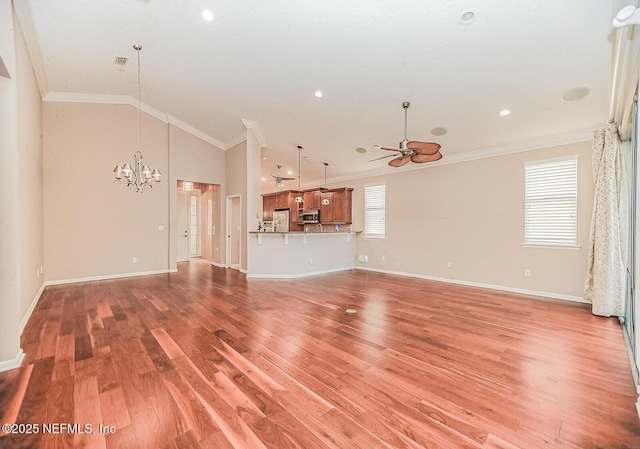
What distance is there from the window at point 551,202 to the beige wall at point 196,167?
723 centimetres

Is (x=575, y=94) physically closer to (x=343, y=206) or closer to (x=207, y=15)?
(x=207, y=15)

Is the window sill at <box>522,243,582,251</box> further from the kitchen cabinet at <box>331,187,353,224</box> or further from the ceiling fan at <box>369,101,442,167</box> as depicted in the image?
the kitchen cabinet at <box>331,187,353,224</box>

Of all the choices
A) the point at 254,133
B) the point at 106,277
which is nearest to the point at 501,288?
the point at 254,133

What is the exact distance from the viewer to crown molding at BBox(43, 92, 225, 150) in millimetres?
5384

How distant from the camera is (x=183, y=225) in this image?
9570mm

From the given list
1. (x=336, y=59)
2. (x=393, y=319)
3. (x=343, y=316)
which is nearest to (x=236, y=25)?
(x=336, y=59)

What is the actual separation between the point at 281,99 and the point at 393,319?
416cm

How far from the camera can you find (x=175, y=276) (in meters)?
6.34

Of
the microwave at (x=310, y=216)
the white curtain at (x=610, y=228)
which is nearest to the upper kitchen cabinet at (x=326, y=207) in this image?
the microwave at (x=310, y=216)

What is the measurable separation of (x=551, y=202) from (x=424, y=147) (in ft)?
9.59

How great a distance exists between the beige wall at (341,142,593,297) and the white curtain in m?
0.73

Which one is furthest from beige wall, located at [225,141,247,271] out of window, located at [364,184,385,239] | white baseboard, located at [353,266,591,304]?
white baseboard, located at [353,266,591,304]

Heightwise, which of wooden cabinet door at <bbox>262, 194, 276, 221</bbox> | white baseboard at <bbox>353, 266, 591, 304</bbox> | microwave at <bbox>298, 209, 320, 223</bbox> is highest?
wooden cabinet door at <bbox>262, 194, 276, 221</bbox>

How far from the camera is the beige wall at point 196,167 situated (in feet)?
22.4
